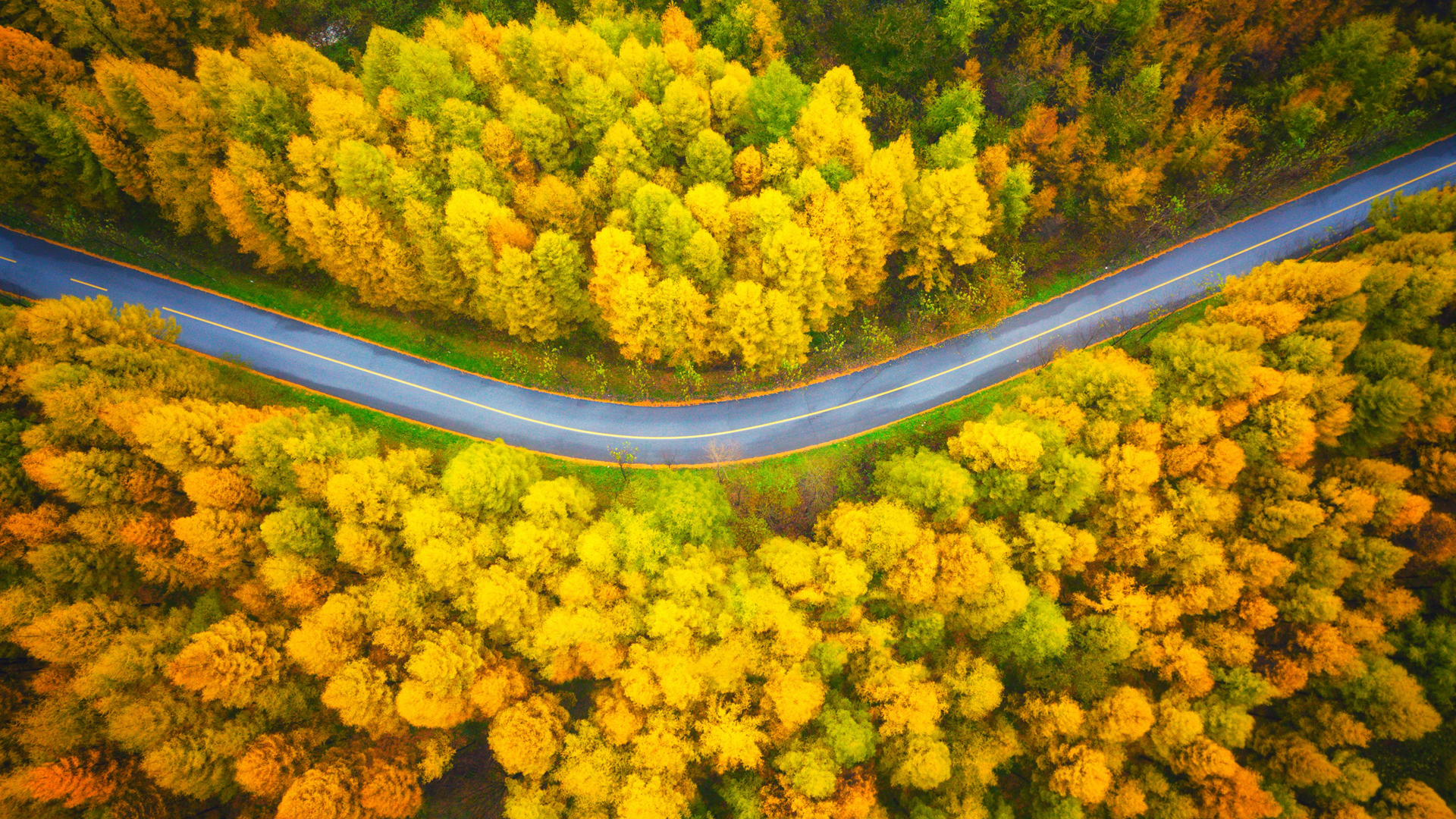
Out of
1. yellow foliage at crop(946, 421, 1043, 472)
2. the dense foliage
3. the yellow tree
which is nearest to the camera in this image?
yellow foliage at crop(946, 421, 1043, 472)

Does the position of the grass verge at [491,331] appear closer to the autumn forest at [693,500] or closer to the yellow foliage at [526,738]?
the autumn forest at [693,500]

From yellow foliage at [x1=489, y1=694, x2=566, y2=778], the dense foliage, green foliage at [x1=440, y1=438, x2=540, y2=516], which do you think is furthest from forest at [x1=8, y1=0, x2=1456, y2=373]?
yellow foliage at [x1=489, y1=694, x2=566, y2=778]

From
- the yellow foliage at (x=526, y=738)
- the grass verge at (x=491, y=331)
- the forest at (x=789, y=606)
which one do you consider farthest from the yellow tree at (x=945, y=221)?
the yellow foliage at (x=526, y=738)

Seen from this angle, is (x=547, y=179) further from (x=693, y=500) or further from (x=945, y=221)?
(x=945, y=221)

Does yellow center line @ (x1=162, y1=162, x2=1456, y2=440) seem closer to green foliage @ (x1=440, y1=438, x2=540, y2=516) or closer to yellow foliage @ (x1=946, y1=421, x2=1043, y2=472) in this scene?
green foliage @ (x1=440, y1=438, x2=540, y2=516)

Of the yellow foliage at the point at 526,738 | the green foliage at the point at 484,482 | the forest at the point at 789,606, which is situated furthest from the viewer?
the green foliage at the point at 484,482

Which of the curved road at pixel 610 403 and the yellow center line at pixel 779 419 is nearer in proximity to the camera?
the curved road at pixel 610 403

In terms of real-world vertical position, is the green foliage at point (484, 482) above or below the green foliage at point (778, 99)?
below
